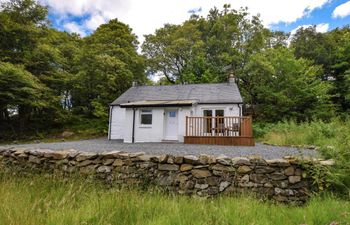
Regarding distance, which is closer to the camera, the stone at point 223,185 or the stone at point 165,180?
the stone at point 223,185

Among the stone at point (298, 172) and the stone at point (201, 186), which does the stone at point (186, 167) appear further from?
the stone at point (298, 172)

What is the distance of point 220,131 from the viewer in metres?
12.6

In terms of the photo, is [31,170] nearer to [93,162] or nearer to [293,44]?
[93,162]

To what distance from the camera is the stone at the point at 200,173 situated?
14.5ft

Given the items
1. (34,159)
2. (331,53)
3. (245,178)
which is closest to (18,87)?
(34,159)

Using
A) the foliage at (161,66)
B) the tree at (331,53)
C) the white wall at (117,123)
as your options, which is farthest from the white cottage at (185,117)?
the tree at (331,53)

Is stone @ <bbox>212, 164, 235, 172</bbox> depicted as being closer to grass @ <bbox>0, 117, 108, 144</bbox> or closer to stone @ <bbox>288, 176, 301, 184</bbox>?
stone @ <bbox>288, 176, 301, 184</bbox>

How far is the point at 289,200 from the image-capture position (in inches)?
157

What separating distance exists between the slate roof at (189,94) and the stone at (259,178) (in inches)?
414

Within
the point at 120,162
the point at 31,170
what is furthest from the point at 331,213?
the point at 31,170

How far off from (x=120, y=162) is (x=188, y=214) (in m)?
2.30

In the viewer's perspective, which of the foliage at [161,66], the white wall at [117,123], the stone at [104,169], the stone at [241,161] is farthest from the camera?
the foliage at [161,66]

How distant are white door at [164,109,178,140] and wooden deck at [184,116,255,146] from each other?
A: 131 cm

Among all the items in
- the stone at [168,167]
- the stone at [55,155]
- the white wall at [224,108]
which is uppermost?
the white wall at [224,108]
